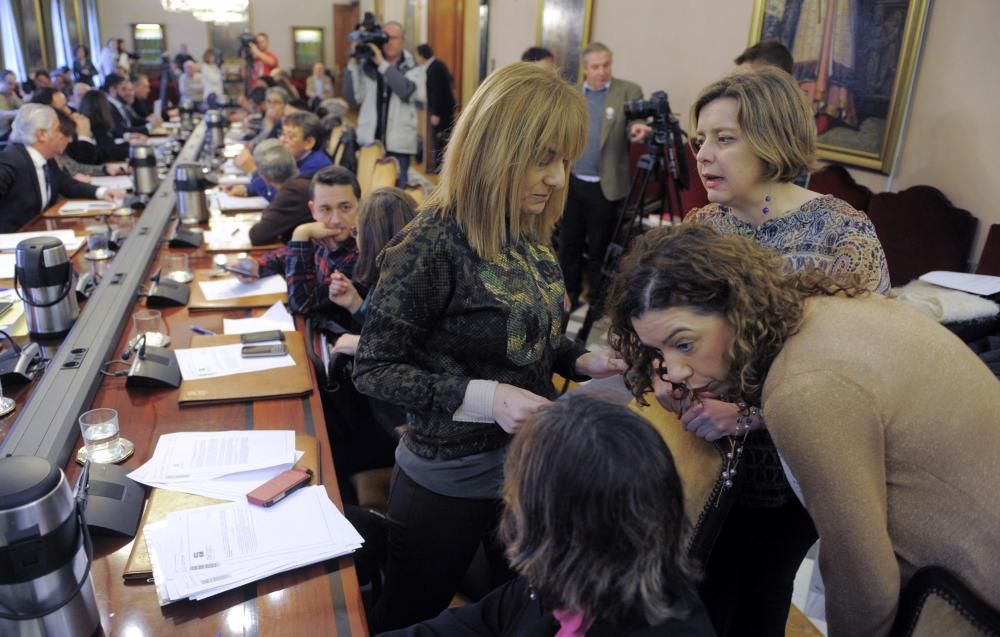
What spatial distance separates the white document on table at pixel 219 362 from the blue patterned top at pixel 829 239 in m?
1.17

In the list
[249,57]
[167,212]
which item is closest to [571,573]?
[167,212]

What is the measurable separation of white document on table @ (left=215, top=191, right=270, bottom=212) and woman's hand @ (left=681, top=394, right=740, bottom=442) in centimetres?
338

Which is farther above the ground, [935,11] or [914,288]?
[935,11]

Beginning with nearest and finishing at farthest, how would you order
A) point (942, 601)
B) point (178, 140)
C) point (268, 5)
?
point (942, 601) < point (178, 140) < point (268, 5)

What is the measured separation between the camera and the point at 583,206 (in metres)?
4.61

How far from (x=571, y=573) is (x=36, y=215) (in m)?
3.85

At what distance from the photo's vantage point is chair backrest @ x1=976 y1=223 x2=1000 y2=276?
266cm

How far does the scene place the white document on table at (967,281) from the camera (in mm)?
2490

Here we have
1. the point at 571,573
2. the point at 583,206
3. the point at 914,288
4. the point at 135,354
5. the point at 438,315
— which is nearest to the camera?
the point at 571,573

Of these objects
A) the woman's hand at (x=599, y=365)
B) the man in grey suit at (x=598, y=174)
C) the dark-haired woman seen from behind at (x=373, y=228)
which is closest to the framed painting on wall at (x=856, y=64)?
the man in grey suit at (x=598, y=174)

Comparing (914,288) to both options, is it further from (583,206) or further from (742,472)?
(583,206)

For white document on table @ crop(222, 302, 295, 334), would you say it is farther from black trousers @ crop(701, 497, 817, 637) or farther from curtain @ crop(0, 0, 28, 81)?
curtain @ crop(0, 0, 28, 81)

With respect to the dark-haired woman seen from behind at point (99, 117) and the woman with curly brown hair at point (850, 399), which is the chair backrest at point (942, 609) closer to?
the woman with curly brown hair at point (850, 399)

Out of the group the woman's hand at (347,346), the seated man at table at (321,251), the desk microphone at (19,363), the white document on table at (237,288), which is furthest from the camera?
the white document on table at (237,288)
